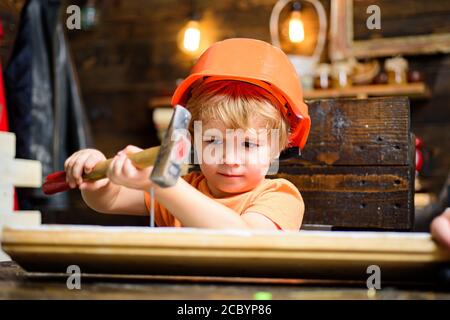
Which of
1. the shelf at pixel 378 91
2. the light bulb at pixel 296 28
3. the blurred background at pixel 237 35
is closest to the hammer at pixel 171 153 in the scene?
the blurred background at pixel 237 35

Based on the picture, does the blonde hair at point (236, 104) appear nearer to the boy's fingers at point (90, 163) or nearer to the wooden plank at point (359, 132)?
the boy's fingers at point (90, 163)

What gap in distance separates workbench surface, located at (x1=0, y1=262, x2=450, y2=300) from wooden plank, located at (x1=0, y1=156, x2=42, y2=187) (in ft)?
2.38

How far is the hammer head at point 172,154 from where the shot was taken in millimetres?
746

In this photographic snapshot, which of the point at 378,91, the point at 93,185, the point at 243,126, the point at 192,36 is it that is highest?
the point at 192,36

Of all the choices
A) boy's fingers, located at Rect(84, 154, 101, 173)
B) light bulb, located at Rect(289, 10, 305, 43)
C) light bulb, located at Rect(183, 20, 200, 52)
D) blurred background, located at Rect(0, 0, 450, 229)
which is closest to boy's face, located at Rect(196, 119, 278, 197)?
boy's fingers, located at Rect(84, 154, 101, 173)

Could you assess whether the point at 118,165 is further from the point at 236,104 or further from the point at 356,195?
the point at 356,195

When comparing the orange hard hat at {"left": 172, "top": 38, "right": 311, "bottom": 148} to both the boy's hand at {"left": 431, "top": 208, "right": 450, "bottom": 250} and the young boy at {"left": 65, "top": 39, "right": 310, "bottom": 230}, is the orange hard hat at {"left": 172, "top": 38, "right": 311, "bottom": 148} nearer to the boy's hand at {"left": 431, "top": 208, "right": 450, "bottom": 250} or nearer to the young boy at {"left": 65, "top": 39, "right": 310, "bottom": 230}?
the young boy at {"left": 65, "top": 39, "right": 310, "bottom": 230}

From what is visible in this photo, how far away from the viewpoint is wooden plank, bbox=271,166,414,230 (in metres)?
1.50

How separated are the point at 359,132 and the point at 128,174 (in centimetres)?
84

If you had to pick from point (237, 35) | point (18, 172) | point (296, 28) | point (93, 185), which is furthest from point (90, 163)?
point (237, 35)

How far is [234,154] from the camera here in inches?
43.6

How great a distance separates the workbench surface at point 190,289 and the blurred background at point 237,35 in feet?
6.44

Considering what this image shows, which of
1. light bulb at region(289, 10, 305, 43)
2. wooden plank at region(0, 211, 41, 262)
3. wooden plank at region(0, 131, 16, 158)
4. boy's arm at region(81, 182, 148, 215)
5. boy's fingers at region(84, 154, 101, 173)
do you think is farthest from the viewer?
light bulb at region(289, 10, 305, 43)

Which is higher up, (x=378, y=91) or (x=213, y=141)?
(x=378, y=91)
